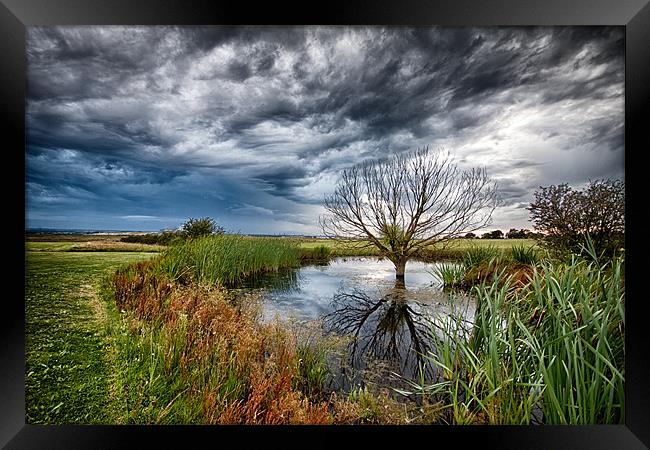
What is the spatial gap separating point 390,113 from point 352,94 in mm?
365

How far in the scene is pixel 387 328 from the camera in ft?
8.18

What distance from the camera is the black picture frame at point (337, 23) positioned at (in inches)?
60.6

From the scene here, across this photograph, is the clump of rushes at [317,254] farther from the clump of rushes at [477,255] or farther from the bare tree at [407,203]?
the clump of rushes at [477,255]

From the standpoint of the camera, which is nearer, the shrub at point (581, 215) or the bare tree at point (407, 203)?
the shrub at point (581, 215)

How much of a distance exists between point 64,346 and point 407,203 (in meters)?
3.02

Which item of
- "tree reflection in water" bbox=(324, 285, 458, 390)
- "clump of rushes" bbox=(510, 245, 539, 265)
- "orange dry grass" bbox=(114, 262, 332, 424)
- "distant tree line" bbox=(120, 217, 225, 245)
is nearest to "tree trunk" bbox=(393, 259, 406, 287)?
"tree reflection in water" bbox=(324, 285, 458, 390)

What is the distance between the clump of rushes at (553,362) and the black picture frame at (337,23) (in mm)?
76

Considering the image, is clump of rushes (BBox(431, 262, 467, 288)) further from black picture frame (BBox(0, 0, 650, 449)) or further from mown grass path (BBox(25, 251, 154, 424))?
mown grass path (BBox(25, 251, 154, 424))

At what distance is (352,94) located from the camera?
2246 millimetres

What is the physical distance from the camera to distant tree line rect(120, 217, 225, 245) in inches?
94.5

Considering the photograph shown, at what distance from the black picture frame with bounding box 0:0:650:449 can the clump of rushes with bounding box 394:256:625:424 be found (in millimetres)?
76

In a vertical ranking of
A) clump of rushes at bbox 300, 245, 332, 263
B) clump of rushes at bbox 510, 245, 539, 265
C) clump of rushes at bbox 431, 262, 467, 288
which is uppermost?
clump of rushes at bbox 510, 245, 539, 265

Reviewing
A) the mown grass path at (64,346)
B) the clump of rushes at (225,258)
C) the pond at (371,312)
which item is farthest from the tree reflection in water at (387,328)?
the mown grass path at (64,346)
